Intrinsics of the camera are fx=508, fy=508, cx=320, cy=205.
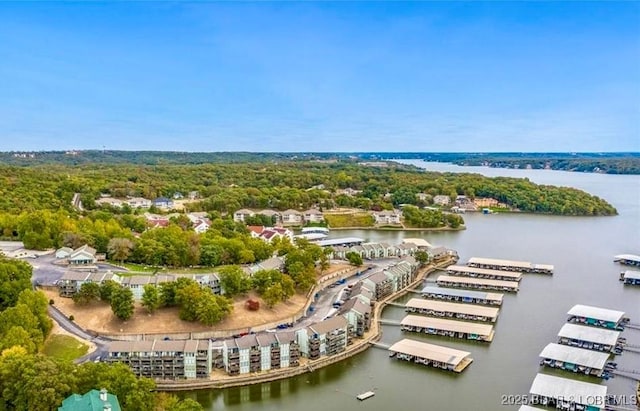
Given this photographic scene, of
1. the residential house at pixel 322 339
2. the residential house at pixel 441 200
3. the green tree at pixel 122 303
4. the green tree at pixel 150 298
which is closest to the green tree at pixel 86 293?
the green tree at pixel 122 303

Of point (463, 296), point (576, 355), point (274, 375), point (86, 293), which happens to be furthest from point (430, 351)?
point (86, 293)

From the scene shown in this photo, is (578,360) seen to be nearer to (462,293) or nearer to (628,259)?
(462,293)

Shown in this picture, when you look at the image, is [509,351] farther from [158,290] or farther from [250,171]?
[250,171]

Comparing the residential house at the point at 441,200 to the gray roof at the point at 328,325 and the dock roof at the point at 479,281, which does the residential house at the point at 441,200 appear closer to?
the dock roof at the point at 479,281

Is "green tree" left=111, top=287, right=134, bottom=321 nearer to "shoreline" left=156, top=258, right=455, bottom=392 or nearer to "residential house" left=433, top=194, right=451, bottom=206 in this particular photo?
"shoreline" left=156, top=258, right=455, bottom=392

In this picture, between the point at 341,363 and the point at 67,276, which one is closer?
the point at 341,363

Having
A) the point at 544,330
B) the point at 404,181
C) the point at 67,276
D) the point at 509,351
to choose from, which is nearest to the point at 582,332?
the point at 544,330
